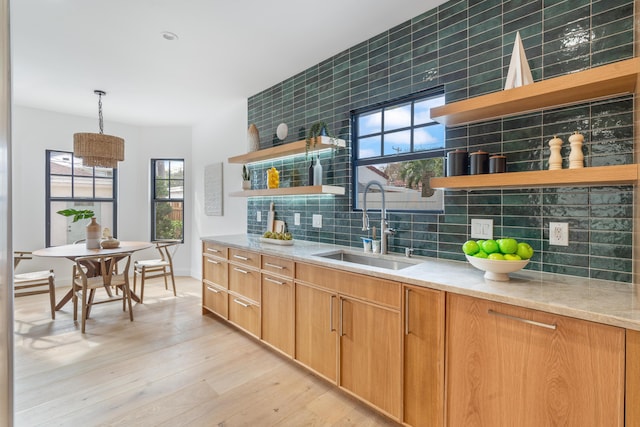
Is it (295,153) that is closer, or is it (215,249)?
(295,153)

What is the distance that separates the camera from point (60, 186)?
475 centimetres

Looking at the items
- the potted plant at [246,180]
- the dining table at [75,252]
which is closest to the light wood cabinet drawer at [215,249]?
the potted plant at [246,180]

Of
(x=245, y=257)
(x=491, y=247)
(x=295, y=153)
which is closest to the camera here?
(x=491, y=247)

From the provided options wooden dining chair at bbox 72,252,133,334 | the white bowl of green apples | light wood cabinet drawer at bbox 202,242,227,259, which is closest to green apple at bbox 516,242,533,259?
the white bowl of green apples

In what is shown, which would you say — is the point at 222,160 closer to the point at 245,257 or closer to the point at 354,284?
the point at 245,257

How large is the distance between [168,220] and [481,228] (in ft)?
16.8

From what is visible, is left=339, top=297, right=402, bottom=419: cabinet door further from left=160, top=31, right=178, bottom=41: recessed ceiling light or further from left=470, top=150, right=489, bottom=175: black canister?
left=160, top=31, right=178, bottom=41: recessed ceiling light

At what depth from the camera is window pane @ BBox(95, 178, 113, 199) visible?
510 centimetres

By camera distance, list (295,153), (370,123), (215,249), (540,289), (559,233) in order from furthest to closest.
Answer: (215,249) → (295,153) → (370,123) → (559,233) → (540,289)

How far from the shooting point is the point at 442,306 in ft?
4.90

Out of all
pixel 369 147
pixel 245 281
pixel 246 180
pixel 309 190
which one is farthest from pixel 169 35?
pixel 245 281

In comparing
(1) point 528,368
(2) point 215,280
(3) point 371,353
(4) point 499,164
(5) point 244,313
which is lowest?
(5) point 244,313

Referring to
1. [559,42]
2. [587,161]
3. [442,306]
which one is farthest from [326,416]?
[559,42]

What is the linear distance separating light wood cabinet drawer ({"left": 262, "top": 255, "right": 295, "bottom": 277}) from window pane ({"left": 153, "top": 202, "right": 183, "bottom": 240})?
3.52 m
